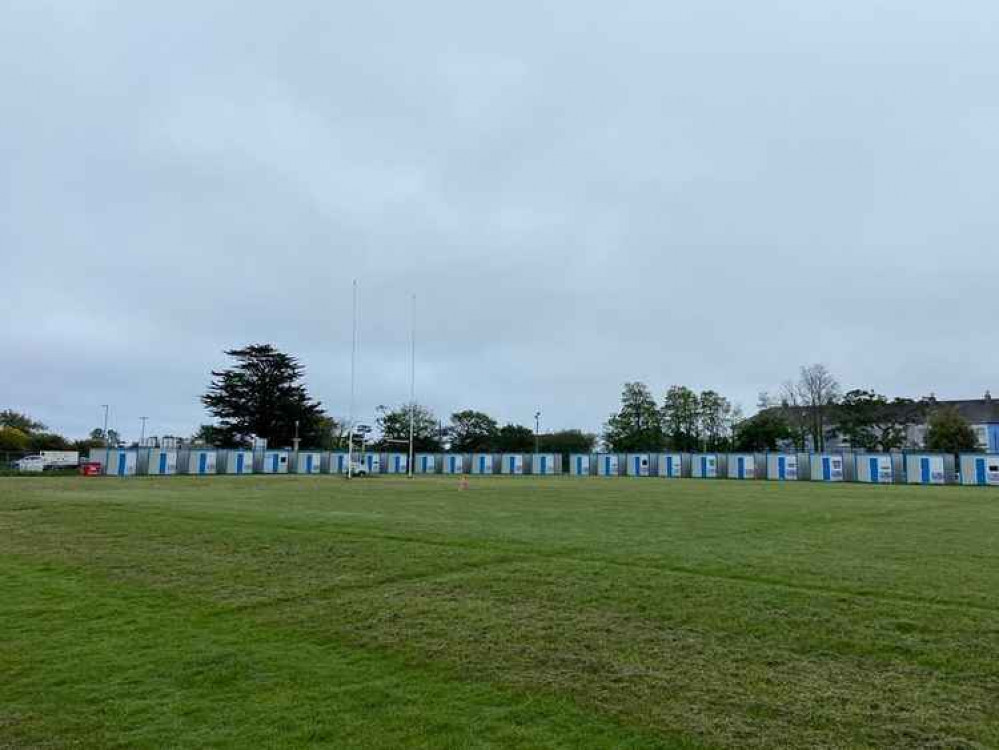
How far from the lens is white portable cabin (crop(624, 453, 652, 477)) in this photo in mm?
70688

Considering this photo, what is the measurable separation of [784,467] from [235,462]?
144 feet

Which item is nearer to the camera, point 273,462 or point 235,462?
point 235,462

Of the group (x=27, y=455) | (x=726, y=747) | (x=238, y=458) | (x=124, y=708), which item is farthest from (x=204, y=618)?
(x=27, y=455)

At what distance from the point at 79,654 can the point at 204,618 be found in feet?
5.28

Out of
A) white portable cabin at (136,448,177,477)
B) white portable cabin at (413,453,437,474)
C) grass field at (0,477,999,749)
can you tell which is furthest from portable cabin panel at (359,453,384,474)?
grass field at (0,477,999,749)

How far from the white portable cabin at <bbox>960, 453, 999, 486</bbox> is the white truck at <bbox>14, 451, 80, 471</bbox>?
65.8m

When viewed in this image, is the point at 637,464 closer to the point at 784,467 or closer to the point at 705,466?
the point at 705,466

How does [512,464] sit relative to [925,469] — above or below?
above

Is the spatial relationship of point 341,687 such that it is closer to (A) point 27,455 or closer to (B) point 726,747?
(B) point 726,747

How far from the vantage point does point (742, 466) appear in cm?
6444

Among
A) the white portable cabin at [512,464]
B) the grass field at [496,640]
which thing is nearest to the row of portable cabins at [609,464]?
the white portable cabin at [512,464]

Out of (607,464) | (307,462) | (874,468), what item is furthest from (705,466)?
(307,462)

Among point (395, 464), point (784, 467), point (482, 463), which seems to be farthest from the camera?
point (482, 463)

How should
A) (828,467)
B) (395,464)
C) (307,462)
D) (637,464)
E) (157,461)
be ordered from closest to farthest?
(157,461) < (828,467) < (307,462) < (637,464) < (395,464)
